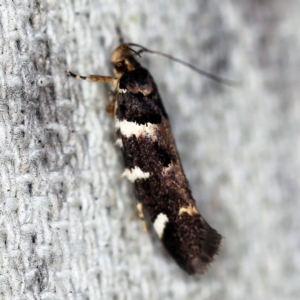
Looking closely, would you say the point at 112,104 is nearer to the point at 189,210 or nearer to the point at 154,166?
the point at 154,166

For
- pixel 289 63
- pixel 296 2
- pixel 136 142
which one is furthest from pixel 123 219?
pixel 296 2

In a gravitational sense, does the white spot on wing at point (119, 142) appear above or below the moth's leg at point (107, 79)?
below

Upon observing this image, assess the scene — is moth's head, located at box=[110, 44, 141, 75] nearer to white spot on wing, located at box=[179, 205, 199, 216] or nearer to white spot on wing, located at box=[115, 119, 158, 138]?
white spot on wing, located at box=[115, 119, 158, 138]

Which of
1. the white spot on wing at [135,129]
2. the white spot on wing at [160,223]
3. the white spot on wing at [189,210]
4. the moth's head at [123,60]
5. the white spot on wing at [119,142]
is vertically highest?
the moth's head at [123,60]

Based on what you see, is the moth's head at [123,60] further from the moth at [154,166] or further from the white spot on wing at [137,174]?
the white spot on wing at [137,174]

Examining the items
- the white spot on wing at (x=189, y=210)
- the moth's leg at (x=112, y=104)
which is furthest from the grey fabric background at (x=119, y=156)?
the white spot on wing at (x=189, y=210)

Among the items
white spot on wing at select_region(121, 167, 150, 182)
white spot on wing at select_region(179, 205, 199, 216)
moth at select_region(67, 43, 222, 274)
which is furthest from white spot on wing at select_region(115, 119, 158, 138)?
white spot on wing at select_region(179, 205, 199, 216)

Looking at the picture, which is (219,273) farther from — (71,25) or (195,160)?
(71,25)
